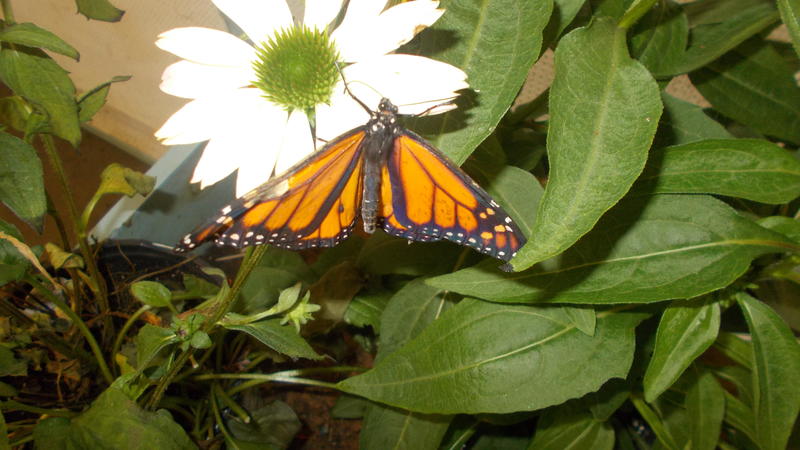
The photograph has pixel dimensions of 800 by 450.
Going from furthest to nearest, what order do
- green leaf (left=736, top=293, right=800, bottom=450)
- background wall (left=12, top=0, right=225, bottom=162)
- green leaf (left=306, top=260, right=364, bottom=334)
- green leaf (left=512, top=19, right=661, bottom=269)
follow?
background wall (left=12, top=0, right=225, bottom=162) → green leaf (left=306, top=260, right=364, bottom=334) → green leaf (left=736, top=293, right=800, bottom=450) → green leaf (left=512, top=19, right=661, bottom=269)

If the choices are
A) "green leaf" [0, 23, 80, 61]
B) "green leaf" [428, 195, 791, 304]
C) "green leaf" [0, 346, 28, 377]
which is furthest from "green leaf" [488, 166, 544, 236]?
"green leaf" [0, 346, 28, 377]

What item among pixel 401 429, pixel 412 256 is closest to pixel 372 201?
pixel 412 256

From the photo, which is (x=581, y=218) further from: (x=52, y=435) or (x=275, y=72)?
(x=52, y=435)

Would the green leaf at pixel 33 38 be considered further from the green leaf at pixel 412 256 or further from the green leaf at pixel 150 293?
the green leaf at pixel 412 256

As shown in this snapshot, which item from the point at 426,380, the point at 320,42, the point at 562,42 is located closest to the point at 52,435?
the point at 426,380

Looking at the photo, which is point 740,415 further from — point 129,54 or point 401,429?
point 129,54

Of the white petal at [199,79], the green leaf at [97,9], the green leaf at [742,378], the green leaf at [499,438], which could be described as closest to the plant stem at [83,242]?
the green leaf at [97,9]

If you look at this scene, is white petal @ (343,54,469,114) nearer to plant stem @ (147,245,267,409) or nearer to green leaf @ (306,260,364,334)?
plant stem @ (147,245,267,409)
